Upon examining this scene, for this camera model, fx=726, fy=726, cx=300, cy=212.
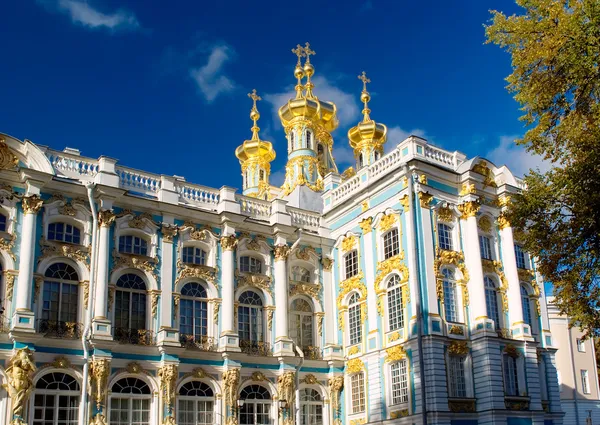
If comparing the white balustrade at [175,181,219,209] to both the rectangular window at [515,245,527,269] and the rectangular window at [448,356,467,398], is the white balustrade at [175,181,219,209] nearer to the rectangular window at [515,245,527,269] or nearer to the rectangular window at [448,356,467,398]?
the rectangular window at [448,356,467,398]

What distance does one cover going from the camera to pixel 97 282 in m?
21.8

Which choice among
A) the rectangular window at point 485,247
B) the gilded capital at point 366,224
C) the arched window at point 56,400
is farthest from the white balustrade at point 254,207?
the arched window at point 56,400

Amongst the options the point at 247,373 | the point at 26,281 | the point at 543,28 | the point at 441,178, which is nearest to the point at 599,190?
the point at 543,28

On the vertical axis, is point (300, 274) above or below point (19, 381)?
above

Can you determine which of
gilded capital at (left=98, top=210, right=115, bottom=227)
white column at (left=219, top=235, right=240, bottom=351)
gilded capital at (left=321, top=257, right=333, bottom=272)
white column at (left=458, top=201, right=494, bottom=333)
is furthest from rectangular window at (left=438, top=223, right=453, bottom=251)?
gilded capital at (left=98, top=210, right=115, bottom=227)

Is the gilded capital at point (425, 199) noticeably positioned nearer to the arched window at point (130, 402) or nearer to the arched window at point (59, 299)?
the arched window at point (130, 402)

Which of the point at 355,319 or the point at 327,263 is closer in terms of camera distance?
the point at 355,319

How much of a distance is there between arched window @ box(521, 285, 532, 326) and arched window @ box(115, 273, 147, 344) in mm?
12934

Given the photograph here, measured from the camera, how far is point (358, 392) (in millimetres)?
24828

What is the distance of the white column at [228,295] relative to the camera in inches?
925

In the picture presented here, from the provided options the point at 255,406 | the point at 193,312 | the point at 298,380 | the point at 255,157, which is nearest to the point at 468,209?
the point at 298,380

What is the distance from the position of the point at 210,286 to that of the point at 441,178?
341 inches

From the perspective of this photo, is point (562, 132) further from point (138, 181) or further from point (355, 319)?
point (138, 181)

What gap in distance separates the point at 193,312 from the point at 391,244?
702cm
